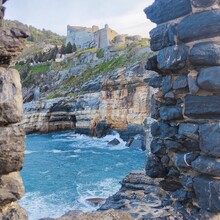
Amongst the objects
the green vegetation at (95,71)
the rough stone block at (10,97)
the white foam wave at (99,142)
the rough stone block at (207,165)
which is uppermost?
the green vegetation at (95,71)

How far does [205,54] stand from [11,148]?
7.81 feet

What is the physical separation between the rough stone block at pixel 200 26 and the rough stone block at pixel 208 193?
5.55ft

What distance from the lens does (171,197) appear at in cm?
406

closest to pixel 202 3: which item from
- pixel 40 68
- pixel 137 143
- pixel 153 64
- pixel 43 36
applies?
pixel 153 64

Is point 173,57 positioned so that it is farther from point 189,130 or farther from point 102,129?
point 102,129

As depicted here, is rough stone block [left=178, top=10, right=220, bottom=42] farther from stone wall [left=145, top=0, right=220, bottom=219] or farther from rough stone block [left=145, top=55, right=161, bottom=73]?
rough stone block [left=145, top=55, right=161, bottom=73]

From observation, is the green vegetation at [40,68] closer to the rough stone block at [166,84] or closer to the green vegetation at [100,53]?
the green vegetation at [100,53]

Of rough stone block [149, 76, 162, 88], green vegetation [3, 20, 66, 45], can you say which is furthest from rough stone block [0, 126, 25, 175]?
green vegetation [3, 20, 66, 45]

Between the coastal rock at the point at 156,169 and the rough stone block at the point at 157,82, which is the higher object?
the rough stone block at the point at 157,82

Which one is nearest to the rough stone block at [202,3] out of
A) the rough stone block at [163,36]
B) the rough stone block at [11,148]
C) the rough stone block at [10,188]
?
the rough stone block at [163,36]

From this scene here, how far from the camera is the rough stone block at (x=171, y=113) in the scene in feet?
12.2

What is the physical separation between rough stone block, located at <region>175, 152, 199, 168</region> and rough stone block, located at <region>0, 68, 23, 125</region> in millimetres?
2115

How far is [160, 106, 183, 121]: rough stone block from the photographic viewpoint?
3710 mm

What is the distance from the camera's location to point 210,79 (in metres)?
3.22
